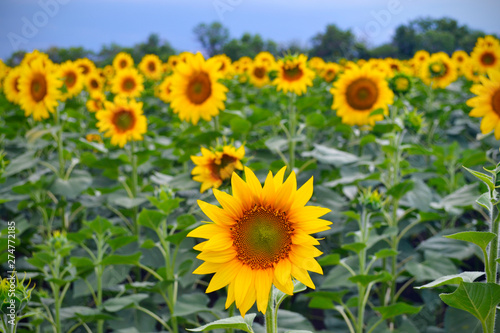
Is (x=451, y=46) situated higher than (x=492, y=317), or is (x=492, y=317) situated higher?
(x=451, y=46)

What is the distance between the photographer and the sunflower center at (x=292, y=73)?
3.25m

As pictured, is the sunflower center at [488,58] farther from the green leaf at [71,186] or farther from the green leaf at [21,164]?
the green leaf at [21,164]

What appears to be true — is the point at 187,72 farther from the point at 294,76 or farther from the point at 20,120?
the point at 20,120

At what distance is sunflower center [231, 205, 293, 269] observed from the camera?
46.4 inches

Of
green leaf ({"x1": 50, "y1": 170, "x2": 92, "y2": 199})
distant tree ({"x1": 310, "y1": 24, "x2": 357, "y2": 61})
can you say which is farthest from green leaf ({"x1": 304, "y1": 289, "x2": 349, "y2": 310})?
distant tree ({"x1": 310, "y1": 24, "x2": 357, "y2": 61})

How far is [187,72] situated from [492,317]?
2.20 metres

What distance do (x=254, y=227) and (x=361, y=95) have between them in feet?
7.94

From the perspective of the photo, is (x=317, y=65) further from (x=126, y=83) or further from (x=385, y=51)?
(x=385, y=51)

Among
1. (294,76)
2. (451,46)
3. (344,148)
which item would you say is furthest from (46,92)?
(451,46)

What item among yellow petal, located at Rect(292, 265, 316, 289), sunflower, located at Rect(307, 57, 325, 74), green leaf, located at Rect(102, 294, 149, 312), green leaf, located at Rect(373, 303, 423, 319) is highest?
sunflower, located at Rect(307, 57, 325, 74)

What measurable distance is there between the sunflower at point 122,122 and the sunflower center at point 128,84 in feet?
5.60

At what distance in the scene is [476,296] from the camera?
3.93 ft

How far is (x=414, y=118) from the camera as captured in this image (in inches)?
99.7

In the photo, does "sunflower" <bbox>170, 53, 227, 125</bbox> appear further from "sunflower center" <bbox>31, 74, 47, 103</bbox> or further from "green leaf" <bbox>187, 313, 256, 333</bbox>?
"green leaf" <bbox>187, 313, 256, 333</bbox>
